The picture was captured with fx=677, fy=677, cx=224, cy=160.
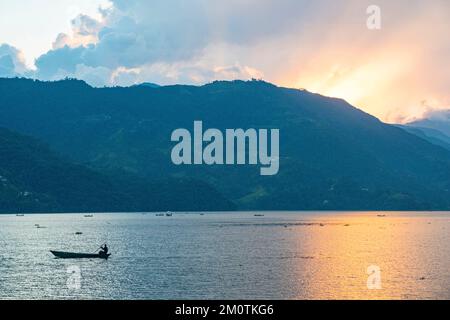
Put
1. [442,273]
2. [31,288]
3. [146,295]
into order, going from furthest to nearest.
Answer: [442,273] → [31,288] → [146,295]

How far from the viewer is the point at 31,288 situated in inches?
5758

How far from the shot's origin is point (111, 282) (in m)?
156

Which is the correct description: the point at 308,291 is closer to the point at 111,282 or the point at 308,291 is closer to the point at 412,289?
the point at 412,289

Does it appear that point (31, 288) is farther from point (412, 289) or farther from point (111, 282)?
point (412, 289)

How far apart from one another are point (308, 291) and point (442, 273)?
48.6 m
